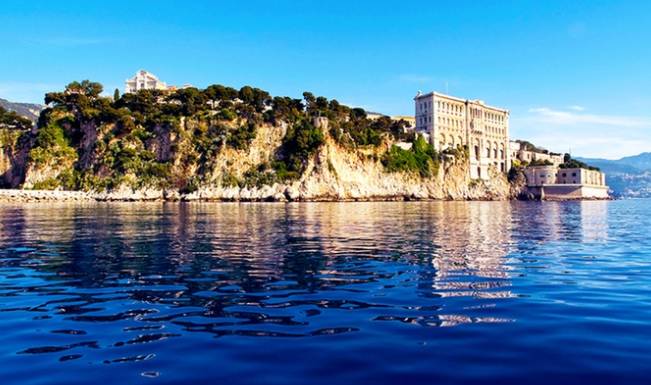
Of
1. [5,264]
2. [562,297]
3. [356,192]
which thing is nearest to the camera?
[562,297]

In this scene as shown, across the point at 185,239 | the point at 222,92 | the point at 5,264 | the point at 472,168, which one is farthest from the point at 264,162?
the point at 5,264

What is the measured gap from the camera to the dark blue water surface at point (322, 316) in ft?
19.7

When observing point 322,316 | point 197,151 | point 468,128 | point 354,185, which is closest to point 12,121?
point 197,151

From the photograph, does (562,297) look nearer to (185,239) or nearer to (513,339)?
(513,339)

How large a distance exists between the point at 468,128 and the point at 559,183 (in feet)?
95.9

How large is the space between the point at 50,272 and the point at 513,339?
11.7m

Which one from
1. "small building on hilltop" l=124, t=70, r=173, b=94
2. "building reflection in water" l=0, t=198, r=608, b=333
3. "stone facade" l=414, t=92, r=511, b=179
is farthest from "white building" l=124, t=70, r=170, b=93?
"building reflection in water" l=0, t=198, r=608, b=333

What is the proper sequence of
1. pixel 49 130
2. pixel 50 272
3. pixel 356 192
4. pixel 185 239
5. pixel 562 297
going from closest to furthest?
pixel 562 297 → pixel 50 272 → pixel 185 239 → pixel 49 130 → pixel 356 192

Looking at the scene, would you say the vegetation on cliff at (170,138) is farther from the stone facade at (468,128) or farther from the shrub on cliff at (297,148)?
the stone facade at (468,128)

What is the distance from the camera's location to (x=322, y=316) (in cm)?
863

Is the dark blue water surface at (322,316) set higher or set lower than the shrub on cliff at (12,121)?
lower

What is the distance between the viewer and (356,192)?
325 feet

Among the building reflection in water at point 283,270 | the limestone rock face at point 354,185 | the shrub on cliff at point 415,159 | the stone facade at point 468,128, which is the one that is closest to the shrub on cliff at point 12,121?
the limestone rock face at point 354,185

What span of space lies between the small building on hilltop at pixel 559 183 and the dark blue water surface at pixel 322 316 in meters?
127
